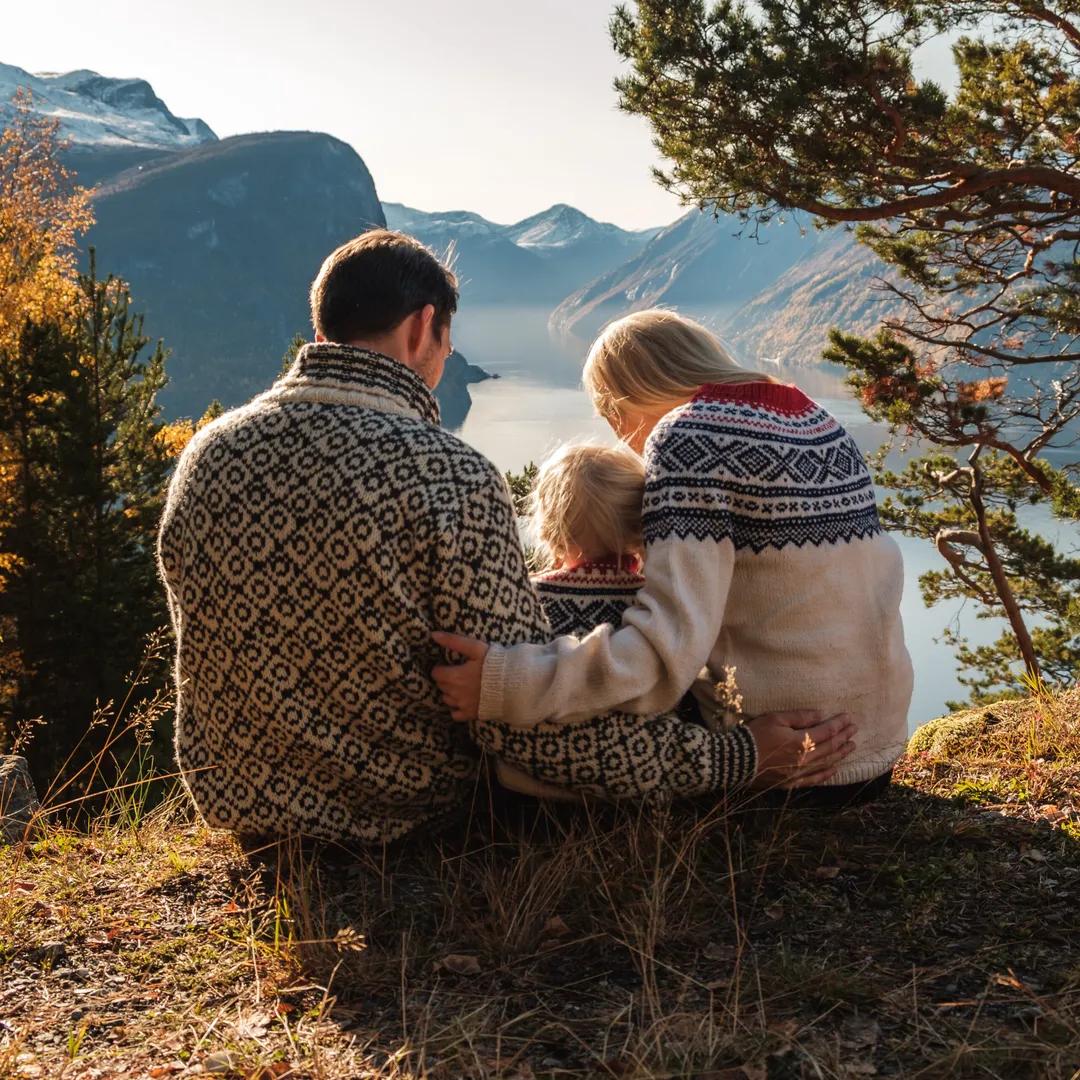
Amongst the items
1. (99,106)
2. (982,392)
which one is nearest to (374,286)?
(982,392)

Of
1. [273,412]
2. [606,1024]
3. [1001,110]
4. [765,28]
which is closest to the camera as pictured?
[606,1024]

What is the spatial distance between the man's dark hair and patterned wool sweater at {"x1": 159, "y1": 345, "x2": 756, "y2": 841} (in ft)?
0.25

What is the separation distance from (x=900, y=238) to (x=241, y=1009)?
8672 millimetres

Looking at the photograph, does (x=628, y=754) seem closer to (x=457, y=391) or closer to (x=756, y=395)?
(x=756, y=395)

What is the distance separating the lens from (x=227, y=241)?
132 m

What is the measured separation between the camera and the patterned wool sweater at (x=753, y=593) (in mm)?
2182

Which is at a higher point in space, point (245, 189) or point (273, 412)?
point (245, 189)

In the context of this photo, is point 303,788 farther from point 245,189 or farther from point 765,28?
point 245,189

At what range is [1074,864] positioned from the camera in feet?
7.89

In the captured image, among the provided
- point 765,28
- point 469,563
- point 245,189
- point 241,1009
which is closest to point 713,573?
point 469,563

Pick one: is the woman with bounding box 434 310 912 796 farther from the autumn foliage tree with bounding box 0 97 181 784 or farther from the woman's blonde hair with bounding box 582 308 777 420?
the autumn foliage tree with bounding box 0 97 181 784

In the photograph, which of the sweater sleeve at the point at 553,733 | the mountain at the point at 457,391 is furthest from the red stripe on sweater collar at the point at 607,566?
the mountain at the point at 457,391

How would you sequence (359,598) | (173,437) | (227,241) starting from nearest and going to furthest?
(359,598) < (173,437) < (227,241)

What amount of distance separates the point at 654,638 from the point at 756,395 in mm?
678
